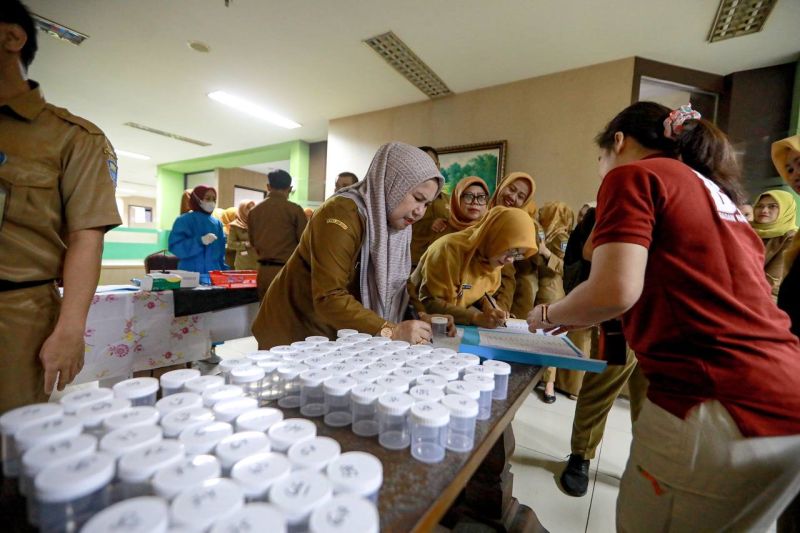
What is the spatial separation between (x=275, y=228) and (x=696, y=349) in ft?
9.82

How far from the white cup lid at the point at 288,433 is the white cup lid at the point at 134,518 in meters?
0.14

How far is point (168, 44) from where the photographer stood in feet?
11.2

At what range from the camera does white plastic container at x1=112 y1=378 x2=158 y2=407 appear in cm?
55

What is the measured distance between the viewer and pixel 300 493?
1.22 feet

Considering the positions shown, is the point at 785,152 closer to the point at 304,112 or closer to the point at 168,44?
the point at 168,44

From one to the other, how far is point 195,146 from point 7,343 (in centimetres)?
759

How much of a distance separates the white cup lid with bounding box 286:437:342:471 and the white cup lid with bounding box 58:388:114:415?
32cm

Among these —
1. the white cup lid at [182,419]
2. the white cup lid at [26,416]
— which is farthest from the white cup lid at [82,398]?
the white cup lid at [182,419]

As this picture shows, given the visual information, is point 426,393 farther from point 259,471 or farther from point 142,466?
point 142,466

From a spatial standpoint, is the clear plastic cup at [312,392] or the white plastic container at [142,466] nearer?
the white plastic container at [142,466]

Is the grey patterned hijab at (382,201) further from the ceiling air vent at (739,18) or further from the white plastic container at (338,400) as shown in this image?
the ceiling air vent at (739,18)

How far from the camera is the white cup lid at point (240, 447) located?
42 centimetres

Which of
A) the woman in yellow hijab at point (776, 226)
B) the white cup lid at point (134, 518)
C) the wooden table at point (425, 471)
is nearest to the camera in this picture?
the white cup lid at point (134, 518)

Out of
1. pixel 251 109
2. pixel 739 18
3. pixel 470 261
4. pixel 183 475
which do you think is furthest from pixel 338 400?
pixel 251 109
